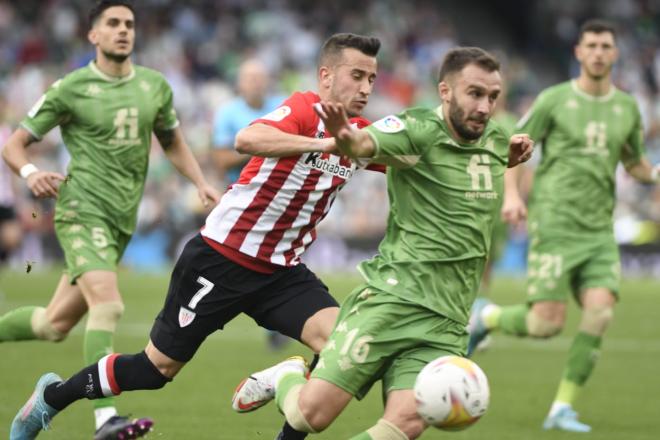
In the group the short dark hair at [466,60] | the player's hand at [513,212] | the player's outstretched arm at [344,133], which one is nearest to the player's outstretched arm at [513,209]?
the player's hand at [513,212]

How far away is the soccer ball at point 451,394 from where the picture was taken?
5879mm

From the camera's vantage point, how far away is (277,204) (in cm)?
709

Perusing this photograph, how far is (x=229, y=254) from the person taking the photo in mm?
7137

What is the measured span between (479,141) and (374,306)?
3.21 ft

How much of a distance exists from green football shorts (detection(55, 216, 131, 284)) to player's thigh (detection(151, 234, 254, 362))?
1.35m

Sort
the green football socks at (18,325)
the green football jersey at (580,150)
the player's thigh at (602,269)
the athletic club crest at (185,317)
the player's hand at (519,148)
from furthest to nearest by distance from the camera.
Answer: the green football jersey at (580,150) → the player's thigh at (602,269) → the green football socks at (18,325) → the athletic club crest at (185,317) → the player's hand at (519,148)

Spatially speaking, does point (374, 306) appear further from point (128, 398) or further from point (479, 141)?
point (128, 398)

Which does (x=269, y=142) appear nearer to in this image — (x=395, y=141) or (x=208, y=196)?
(x=395, y=141)

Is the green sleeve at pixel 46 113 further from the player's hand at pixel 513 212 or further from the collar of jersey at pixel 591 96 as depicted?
the collar of jersey at pixel 591 96

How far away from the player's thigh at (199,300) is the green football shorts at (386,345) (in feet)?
3.07

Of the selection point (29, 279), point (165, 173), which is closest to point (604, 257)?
point (29, 279)

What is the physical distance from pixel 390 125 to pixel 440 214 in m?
0.54

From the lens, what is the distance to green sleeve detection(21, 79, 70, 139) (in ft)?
28.1

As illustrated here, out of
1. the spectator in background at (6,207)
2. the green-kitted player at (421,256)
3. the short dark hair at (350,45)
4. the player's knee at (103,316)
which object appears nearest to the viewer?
the green-kitted player at (421,256)
